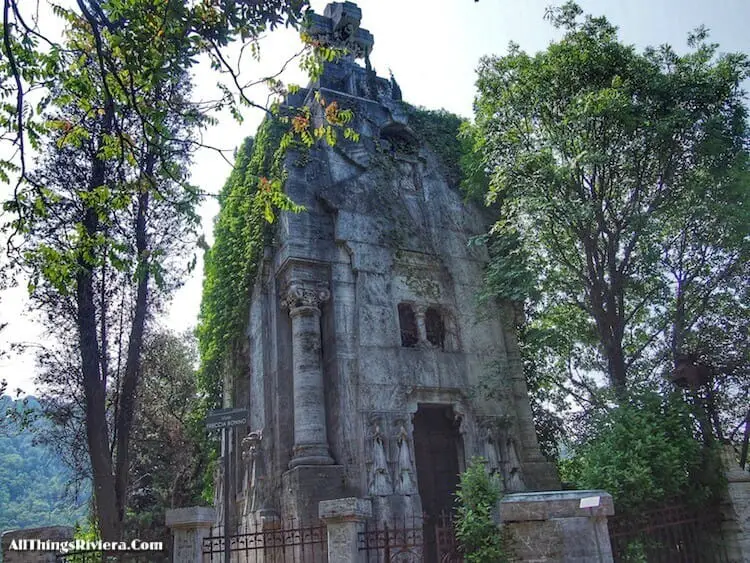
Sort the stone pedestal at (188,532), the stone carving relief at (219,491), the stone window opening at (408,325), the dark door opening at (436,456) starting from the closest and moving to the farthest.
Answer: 1. the stone pedestal at (188,532)
2. the dark door opening at (436,456)
3. the stone window opening at (408,325)
4. the stone carving relief at (219,491)

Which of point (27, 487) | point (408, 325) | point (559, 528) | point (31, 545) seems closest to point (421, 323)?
point (408, 325)

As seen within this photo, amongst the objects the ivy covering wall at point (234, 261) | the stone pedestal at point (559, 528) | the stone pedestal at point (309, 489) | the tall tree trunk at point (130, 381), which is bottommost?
the stone pedestal at point (559, 528)

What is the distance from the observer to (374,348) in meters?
13.7

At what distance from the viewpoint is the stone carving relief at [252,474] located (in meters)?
13.4

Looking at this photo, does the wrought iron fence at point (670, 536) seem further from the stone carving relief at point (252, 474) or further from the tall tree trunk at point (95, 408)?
the tall tree trunk at point (95, 408)

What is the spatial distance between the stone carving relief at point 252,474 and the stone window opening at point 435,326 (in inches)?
183

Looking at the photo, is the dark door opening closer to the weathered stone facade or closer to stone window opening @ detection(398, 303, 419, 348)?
the weathered stone facade

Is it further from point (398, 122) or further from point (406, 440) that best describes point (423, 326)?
point (398, 122)

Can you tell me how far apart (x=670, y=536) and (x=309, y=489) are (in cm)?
626

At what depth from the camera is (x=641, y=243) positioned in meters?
11.9

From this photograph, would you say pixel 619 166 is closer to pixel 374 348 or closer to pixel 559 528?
pixel 374 348

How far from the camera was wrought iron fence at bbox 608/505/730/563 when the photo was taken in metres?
8.80

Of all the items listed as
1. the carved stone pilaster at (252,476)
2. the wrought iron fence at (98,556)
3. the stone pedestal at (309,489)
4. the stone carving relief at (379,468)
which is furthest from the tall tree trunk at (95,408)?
the stone carving relief at (379,468)

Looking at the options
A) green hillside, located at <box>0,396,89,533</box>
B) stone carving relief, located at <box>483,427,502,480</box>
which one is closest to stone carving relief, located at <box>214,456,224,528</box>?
stone carving relief, located at <box>483,427,502,480</box>
